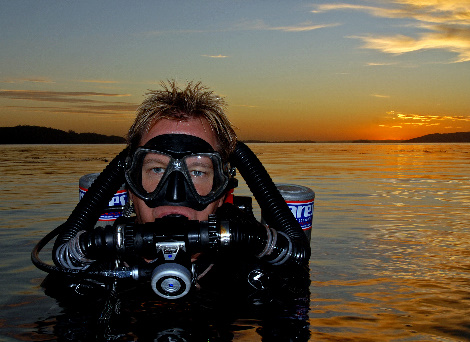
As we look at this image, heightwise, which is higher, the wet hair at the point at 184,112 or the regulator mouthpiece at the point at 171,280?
the wet hair at the point at 184,112

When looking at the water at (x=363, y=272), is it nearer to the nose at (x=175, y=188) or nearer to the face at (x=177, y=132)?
the face at (x=177, y=132)

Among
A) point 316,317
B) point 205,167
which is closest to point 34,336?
point 205,167

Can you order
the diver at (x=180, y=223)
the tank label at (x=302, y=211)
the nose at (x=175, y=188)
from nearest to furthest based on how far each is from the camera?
the diver at (x=180, y=223) < the nose at (x=175, y=188) < the tank label at (x=302, y=211)

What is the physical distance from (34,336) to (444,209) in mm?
8104

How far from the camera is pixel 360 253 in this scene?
5496 millimetres

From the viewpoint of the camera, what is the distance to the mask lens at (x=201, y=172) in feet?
9.87

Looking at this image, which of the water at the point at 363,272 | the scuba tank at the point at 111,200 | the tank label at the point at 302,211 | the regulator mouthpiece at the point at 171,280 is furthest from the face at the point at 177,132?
the scuba tank at the point at 111,200

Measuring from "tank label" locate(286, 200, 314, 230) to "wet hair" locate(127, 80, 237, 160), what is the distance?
1.20 meters

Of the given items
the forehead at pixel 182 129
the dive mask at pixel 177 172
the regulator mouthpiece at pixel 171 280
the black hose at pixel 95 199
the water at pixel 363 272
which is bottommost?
the water at pixel 363 272

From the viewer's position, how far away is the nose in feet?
9.38

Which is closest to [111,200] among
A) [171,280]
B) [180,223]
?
[180,223]

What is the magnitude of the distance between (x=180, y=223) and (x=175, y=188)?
0.32 metres

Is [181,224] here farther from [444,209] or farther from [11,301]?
[444,209]

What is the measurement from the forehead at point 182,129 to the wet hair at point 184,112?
3 centimetres
